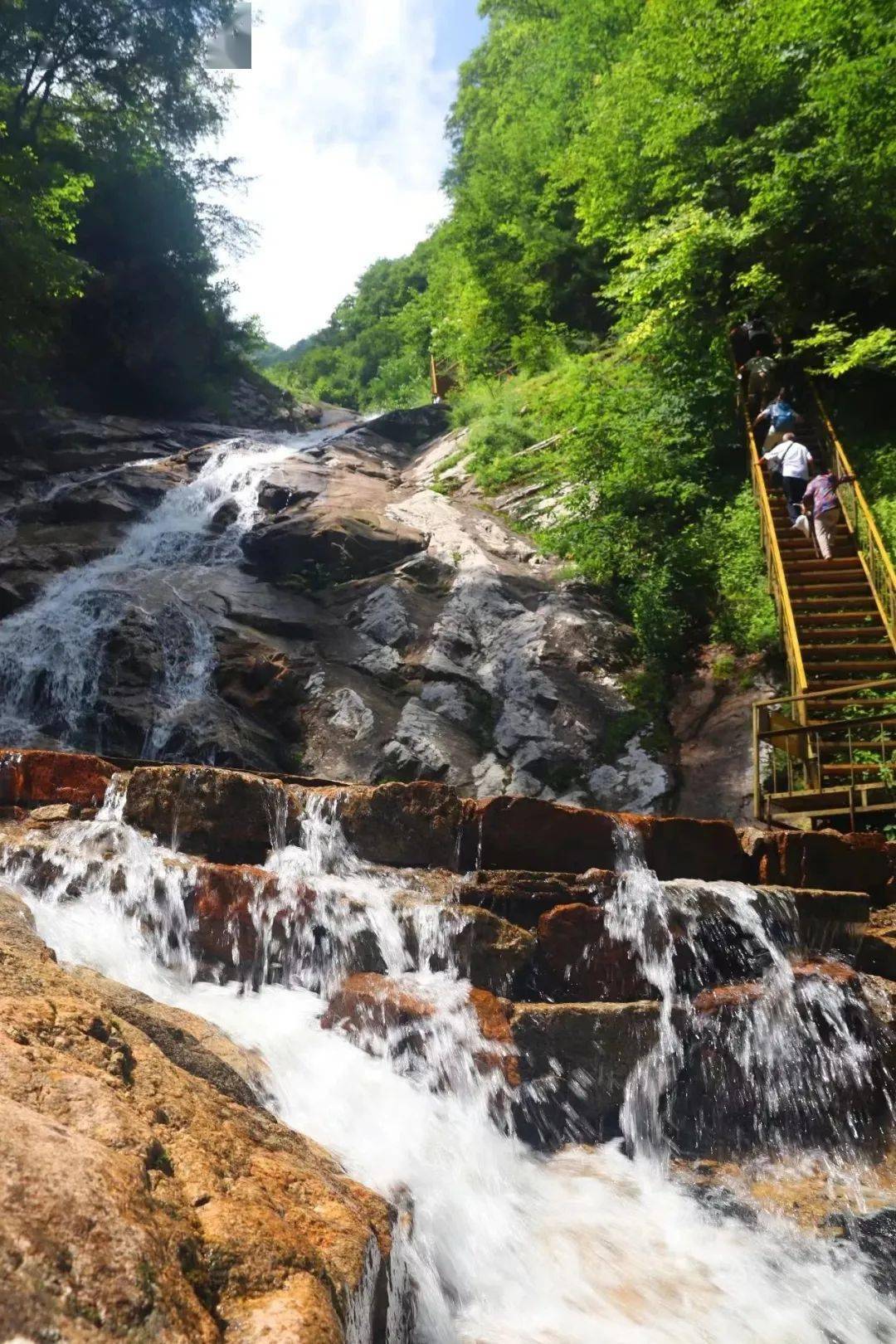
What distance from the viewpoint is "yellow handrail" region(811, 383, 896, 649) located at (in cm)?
1038

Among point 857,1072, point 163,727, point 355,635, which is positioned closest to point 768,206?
point 355,635

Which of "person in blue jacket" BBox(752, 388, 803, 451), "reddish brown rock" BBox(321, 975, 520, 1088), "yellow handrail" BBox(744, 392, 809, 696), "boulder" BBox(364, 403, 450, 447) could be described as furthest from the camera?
"boulder" BBox(364, 403, 450, 447)

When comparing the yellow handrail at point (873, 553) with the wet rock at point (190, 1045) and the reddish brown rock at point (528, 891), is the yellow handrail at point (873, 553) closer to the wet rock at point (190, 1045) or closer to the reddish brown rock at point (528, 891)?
the reddish brown rock at point (528, 891)

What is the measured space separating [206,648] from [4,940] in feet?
35.7

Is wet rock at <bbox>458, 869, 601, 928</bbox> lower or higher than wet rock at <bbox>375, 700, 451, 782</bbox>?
lower

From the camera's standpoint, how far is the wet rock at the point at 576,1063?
577 cm

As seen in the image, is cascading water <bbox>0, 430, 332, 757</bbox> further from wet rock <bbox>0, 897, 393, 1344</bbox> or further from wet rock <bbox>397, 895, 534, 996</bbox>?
wet rock <bbox>0, 897, 393, 1344</bbox>

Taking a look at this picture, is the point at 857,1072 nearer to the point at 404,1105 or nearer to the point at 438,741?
the point at 404,1105

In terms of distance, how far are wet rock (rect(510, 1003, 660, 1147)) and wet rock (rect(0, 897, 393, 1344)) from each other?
8.30ft

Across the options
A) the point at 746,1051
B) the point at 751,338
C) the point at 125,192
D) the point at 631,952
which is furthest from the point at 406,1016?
the point at 125,192

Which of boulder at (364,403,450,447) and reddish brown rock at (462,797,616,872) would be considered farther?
boulder at (364,403,450,447)

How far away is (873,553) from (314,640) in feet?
29.3

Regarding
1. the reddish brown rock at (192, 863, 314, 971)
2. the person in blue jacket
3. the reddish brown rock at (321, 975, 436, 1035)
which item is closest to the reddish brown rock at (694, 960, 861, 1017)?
the reddish brown rock at (321, 975, 436, 1035)

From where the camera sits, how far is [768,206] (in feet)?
51.7
